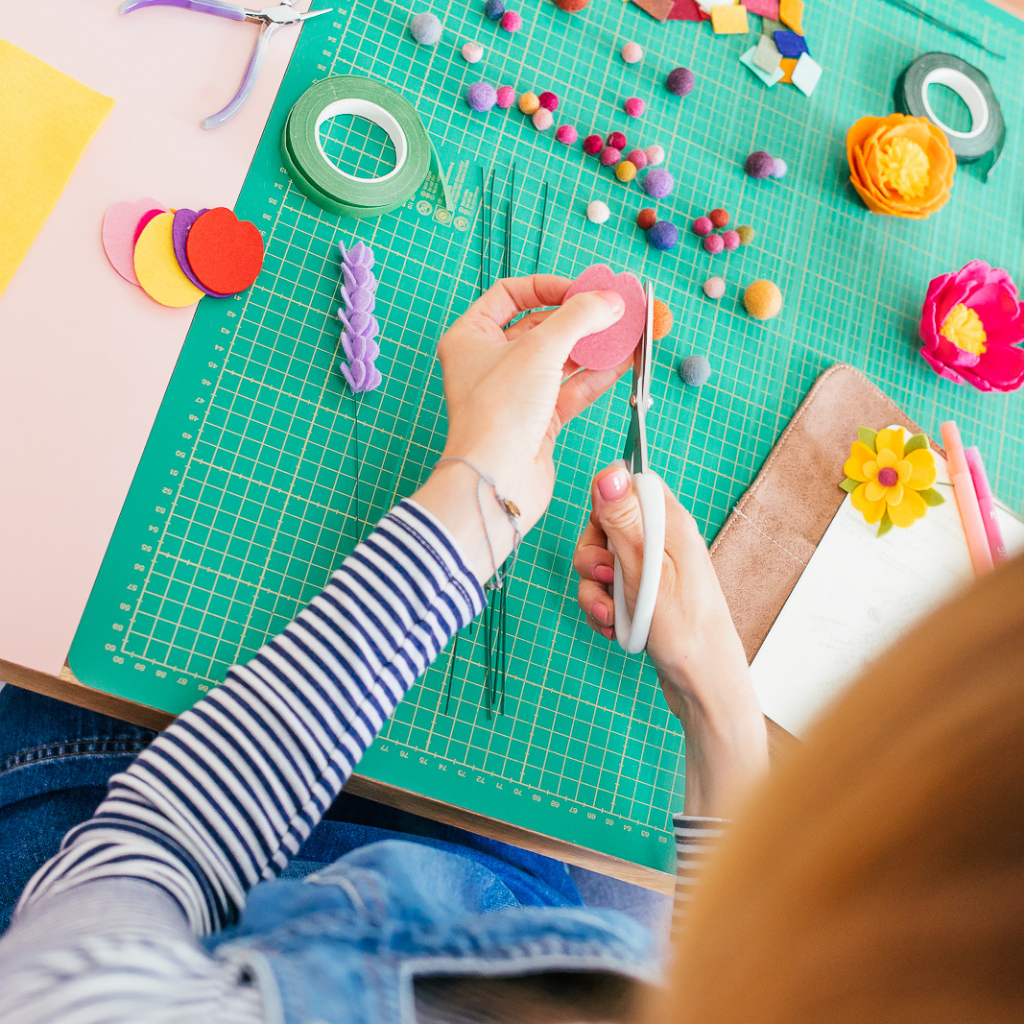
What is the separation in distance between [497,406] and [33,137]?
0.61 m

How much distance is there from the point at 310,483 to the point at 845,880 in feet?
2.33

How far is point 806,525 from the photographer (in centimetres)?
100

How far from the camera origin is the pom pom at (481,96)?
0.95 m

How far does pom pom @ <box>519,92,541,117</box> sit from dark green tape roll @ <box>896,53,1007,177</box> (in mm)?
617

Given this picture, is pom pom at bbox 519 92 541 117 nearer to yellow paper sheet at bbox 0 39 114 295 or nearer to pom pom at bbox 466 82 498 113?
pom pom at bbox 466 82 498 113

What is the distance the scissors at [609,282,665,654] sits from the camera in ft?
2.48

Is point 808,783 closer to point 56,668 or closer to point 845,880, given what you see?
point 845,880

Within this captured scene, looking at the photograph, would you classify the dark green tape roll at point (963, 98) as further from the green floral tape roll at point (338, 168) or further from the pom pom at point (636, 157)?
the green floral tape roll at point (338, 168)

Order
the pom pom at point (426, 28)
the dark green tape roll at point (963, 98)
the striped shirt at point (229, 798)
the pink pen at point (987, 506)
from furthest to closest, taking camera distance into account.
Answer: the dark green tape roll at point (963, 98) → the pink pen at point (987, 506) → the pom pom at point (426, 28) → the striped shirt at point (229, 798)

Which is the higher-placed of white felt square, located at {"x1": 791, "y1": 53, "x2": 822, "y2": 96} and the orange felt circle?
white felt square, located at {"x1": 791, "y1": 53, "x2": 822, "y2": 96}

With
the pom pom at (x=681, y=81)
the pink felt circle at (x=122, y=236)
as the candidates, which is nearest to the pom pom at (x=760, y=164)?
the pom pom at (x=681, y=81)

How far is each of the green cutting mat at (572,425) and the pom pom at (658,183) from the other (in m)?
0.03

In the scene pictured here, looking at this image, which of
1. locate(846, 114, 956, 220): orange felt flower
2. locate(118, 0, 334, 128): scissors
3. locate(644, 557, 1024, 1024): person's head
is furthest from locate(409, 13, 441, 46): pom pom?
locate(644, 557, 1024, 1024): person's head

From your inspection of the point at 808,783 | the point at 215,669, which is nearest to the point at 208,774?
the point at 215,669
